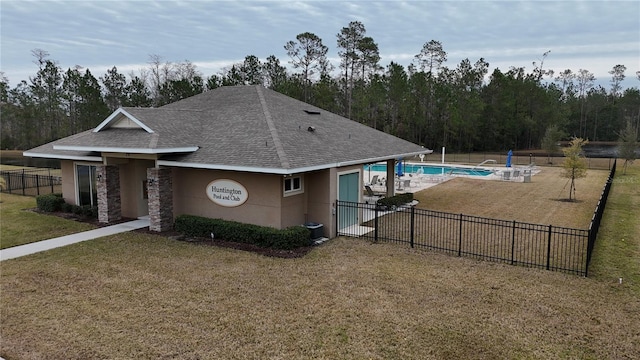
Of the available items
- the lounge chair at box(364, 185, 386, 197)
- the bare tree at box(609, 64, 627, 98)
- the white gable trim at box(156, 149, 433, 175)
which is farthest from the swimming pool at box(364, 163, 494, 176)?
the bare tree at box(609, 64, 627, 98)

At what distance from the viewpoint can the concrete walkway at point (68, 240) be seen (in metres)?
12.5

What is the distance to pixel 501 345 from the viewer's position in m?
7.02

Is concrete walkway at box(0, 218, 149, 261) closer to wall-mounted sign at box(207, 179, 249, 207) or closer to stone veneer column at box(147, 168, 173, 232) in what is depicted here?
stone veneer column at box(147, 168, 173, 232)

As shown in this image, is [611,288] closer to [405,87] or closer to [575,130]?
[405,87]

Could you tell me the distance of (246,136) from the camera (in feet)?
49.8

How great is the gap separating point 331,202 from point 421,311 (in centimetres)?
625

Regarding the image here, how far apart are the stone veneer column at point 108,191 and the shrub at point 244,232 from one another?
3.50 m

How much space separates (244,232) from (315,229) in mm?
2231

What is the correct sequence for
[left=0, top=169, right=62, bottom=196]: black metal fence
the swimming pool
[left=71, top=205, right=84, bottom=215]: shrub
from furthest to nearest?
the swimming pool < [left=0, top=169, right=62, bottom=196]: black metal fence < [left=71, top=205, right=84, bottom=215]: shrub

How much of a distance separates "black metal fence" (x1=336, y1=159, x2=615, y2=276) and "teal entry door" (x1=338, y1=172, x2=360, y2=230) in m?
0.03

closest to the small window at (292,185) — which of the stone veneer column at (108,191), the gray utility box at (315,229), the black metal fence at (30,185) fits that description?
the gray utility box at (315,229)

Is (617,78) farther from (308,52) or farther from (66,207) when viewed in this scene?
(66,207)

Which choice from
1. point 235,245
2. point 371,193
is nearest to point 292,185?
point 235,245

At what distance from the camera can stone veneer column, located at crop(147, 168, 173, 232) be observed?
1472 cm
